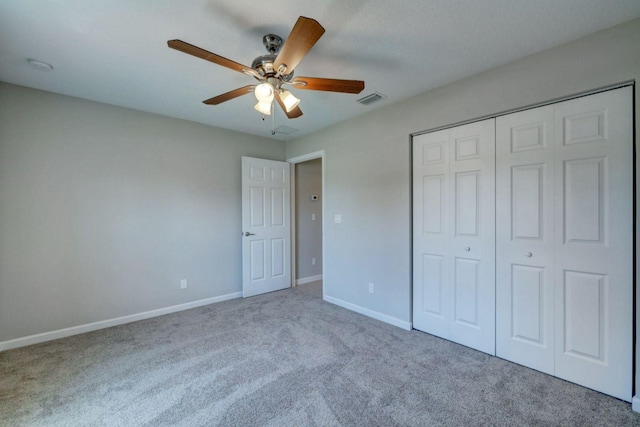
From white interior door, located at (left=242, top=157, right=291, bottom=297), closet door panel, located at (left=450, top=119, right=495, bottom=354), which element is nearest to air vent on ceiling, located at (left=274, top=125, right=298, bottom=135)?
white interior door, located at (left=242, top=157, right=291, bottom=297)

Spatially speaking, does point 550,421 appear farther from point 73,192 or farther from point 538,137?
point 73,192

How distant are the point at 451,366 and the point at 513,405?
48 cm

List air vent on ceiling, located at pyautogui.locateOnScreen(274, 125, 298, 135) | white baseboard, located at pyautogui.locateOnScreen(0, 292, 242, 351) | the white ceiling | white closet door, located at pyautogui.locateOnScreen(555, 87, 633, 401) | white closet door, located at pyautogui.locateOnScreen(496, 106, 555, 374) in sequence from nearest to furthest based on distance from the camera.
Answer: the white ceiling, white closet door, located at pyautogui.locateOnScreen(555, 87, 633, 401), white closet door, located at pyautogui.locateOnScreen(496, 106, 555, 374), white baseboard, located at pyautogui.locateOnScreen(0, 292, 242, 351), air vent on ceiling, located at pyautogui.locateOnScreen(274, 125, 298, 135)

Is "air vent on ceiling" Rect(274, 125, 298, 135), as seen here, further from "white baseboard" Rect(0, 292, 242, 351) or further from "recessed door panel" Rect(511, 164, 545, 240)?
"recessed door panel" Rect(511, 164, 545, 240)

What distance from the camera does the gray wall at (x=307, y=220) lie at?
189 inches

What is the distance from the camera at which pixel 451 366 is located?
2.20 meters

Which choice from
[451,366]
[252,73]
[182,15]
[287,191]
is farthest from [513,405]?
[287,191]

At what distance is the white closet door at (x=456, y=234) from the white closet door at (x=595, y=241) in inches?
18.2

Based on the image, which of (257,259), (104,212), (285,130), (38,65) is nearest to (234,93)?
(38,65)

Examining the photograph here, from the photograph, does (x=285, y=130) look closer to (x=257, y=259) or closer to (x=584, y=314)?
(x=257, y=259)

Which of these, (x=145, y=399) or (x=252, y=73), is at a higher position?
(x=252, y=73)

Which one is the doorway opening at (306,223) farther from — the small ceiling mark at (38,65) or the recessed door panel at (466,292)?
the small ceiling mark at (38,65)

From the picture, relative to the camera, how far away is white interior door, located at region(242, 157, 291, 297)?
13.2ft

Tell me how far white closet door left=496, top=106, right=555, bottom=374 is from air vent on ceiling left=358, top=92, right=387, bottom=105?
3.71 ft
